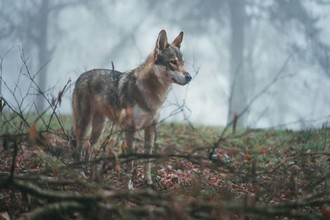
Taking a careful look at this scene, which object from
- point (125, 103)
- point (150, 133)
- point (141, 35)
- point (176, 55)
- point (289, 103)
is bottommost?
point (150, 133)

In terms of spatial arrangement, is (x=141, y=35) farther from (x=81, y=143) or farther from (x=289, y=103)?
(x=81, y=143)

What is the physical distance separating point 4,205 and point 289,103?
32.9 m

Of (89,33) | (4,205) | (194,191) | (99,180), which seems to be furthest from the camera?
(89,33)

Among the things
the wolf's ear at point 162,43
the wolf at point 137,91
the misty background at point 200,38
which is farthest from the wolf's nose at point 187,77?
the misty background at point 200,38

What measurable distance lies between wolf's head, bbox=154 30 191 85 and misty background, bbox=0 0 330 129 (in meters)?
19.7

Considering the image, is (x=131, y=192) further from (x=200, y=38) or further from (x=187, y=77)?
(x=200, y=38)

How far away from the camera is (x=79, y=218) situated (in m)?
2.95

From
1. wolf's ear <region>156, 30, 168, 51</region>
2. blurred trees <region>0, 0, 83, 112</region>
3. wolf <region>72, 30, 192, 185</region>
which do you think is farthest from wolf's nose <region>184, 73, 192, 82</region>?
blurred trees <region>0, 0, 83, 112</region>

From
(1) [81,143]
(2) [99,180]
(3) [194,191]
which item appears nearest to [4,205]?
(2) [99,180]

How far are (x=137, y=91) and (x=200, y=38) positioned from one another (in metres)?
22.9

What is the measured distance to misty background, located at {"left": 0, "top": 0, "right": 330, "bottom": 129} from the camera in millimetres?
27109

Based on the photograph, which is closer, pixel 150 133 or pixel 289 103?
pixel 150 133

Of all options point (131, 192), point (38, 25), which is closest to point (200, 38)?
point (38, 25)

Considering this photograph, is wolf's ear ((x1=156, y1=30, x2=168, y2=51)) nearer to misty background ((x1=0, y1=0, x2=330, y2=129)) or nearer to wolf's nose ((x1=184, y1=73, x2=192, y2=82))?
wolf's nose ((x1=184, y1=73, x2=192, y2=82))
